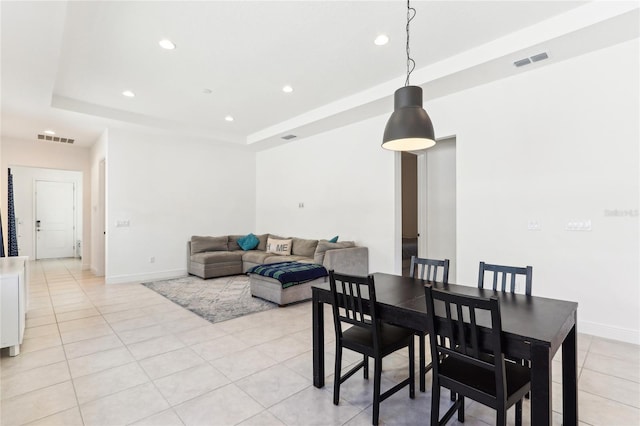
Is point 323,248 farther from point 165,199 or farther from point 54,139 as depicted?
point 54,139

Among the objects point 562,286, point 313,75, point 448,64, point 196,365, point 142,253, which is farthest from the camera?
point 142,253

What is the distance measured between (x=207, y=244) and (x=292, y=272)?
3.10 meters

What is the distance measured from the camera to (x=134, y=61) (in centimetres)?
389

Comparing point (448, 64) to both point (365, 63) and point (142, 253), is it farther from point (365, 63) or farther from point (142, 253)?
point (142, 253)

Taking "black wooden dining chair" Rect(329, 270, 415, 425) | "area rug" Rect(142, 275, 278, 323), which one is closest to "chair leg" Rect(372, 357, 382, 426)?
"black wooden dining chair" Rect(329, 270, 415, 425)

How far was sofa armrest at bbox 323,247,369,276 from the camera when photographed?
5129 mm

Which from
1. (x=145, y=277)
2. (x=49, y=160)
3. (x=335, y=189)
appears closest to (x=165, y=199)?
(x=145, y=277)

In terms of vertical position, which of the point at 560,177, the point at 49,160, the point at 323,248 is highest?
the point at 49,160

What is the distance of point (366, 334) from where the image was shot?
2.31 meters

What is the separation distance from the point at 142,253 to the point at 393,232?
16.0ft

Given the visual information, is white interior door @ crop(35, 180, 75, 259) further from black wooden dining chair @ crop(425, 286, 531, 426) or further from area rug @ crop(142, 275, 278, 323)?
black wooden dining chair @ crop(425, 286, 531, 426)

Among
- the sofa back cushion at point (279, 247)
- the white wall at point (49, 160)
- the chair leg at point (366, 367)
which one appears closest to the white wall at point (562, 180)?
the chair leg at point (366, 367)

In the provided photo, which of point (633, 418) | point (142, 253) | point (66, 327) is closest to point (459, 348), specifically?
point (633, 418)

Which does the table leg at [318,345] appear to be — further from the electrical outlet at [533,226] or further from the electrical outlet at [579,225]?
the electrical outlet at [579,225]
